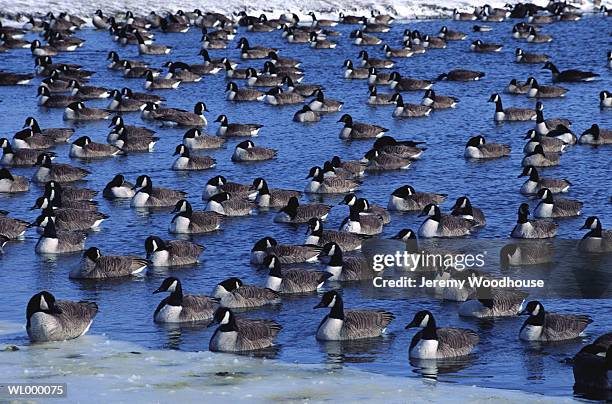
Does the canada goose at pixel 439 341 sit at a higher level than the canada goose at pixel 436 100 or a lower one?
lower

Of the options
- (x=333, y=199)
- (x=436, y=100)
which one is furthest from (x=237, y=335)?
(x=436, y=100)

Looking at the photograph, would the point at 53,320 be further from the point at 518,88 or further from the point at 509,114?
the point at 518,88

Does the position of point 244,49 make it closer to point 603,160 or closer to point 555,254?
point 603,160

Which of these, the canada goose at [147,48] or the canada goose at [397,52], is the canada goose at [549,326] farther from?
the canada goose at [147,48]

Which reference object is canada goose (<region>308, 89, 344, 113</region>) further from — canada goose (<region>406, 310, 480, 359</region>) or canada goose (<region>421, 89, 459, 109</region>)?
canada goose (<region>406, 310, 480, 359</region>)

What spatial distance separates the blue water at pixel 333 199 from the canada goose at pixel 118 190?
0.44m

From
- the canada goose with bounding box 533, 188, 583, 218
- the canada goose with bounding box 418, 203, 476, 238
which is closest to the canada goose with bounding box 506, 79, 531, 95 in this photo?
the canada goose with bounding box 533, 188, 583, 218

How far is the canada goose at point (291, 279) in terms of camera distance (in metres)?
25.8

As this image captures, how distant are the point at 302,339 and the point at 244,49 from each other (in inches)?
1614

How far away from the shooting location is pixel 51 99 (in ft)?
164

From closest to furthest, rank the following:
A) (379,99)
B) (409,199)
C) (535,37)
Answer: (409,199), (379,99), (535,37)

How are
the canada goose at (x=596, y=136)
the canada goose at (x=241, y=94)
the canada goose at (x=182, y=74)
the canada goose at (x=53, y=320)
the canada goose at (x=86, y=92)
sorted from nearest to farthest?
Result: the canada goose at (x=53, y=320) → the canada goose at (x=596, y=136) → the canada goose at (x=241, y=94) → the canada goose at (x=86, y=92) → the canada goose at (x=182, y=74)

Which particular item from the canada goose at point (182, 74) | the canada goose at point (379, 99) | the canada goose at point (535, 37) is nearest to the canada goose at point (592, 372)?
the canada goose at point (379, 99)

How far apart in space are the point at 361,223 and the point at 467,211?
8.42 feet
